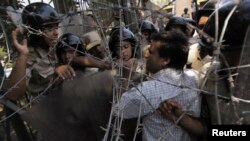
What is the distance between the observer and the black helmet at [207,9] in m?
3.04

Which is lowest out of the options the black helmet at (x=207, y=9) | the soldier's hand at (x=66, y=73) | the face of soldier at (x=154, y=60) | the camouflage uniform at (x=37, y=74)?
the camouflage uniform at (x=37, y=74)

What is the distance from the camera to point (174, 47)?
2127mm

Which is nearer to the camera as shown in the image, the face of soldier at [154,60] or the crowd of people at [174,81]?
the crowd of people at [174,81]

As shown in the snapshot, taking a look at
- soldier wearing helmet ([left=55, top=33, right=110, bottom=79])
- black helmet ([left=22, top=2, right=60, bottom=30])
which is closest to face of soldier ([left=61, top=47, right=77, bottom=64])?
soldier wearing helmet ([left=55, top=33, right=110, bottom=79])

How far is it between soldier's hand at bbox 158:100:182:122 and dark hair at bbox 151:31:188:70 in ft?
0.89

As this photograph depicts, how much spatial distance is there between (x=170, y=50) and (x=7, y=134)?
4.95 feet

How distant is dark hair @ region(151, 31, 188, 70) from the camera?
2117mm

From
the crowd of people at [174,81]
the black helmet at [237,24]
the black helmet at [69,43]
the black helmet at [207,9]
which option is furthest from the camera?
the black helmet at [69,43]

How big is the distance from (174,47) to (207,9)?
1.16 meters

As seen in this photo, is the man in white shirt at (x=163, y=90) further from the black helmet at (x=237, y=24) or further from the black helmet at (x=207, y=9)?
the black helmet at (x=207, y=9)

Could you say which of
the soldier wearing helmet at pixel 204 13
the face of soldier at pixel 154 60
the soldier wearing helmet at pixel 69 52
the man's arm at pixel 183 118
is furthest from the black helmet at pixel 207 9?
the man's arm at pixel 183 118

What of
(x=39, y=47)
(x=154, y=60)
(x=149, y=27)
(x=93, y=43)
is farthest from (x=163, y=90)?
(x=149, y=27)

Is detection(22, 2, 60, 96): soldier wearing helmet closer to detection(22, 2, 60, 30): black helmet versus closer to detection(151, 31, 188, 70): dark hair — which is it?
detection(22, 2, 60, 30): black helmet

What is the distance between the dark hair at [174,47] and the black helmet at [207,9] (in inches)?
36.9
